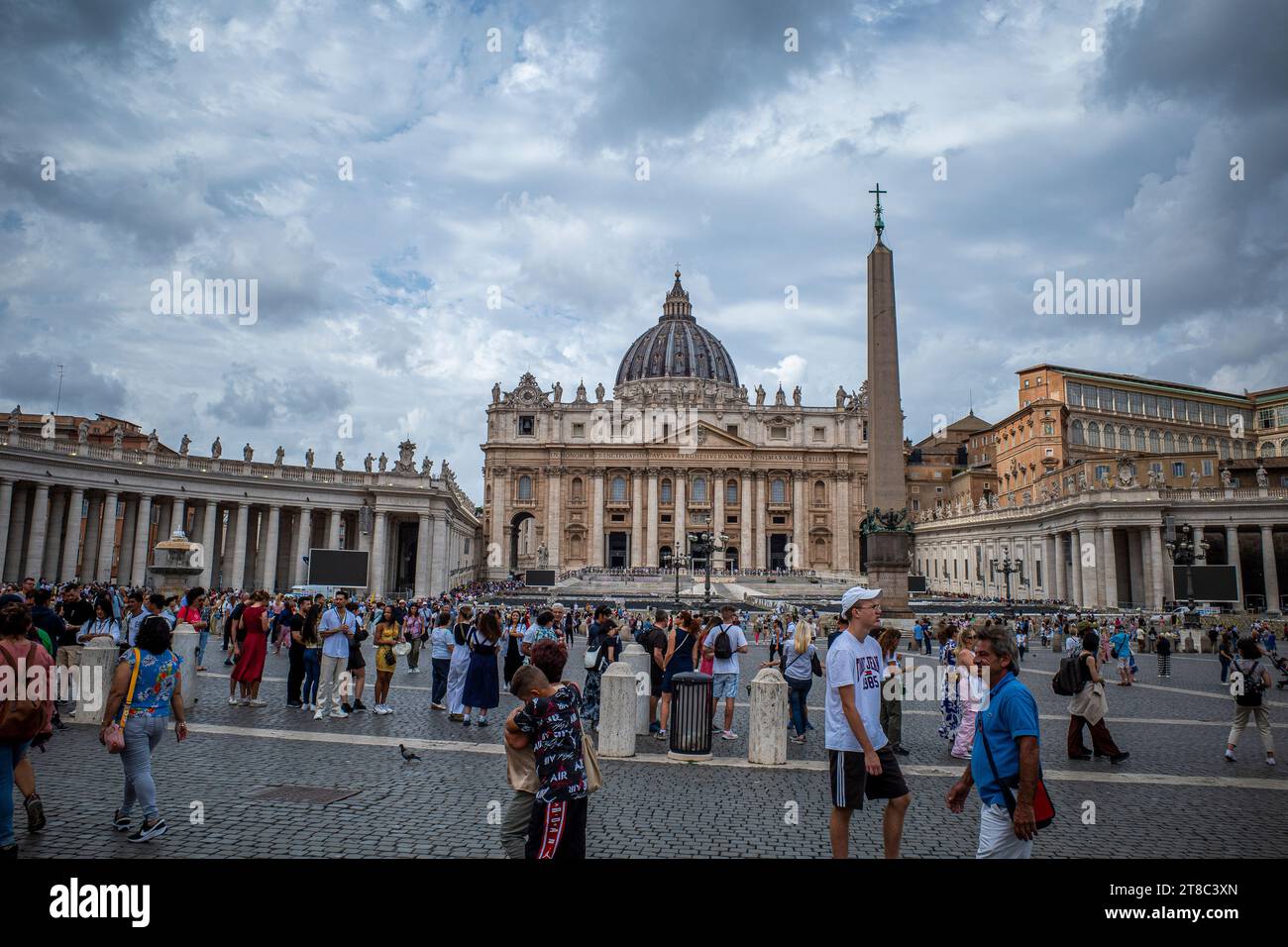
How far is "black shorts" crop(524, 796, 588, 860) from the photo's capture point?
374cm

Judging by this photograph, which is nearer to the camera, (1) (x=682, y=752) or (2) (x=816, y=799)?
(2) (x=816, y=799)

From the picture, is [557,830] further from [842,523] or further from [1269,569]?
[842,523]

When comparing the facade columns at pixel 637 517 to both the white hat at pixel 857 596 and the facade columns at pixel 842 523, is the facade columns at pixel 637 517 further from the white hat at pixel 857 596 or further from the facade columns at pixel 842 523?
the white hat at pixel 857 596

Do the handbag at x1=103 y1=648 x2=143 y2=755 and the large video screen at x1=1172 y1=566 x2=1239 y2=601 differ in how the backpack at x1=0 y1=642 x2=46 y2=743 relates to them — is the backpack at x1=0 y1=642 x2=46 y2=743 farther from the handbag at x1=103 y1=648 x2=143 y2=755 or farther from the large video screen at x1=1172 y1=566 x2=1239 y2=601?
the large video screen at x1=1172 y1=566 x2=1239 y2=601

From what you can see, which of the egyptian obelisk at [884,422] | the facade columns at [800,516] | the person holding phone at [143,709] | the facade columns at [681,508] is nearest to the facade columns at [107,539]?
the egyptian obelisk at [884,422]

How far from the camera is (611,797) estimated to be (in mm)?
7082

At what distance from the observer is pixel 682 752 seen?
348 inches

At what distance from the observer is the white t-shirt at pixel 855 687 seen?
487 centimetres

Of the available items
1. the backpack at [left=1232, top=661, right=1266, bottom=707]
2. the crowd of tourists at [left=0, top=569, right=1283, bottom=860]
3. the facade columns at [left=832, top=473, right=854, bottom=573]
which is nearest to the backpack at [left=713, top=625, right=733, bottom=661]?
the crowd of tourists at [left=0, top=569, right=1283, bottom=860]

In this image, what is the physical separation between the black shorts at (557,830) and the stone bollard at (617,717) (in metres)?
5.07

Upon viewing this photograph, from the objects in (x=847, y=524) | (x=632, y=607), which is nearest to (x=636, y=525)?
(x=847, y=524)

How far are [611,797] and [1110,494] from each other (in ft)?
143
